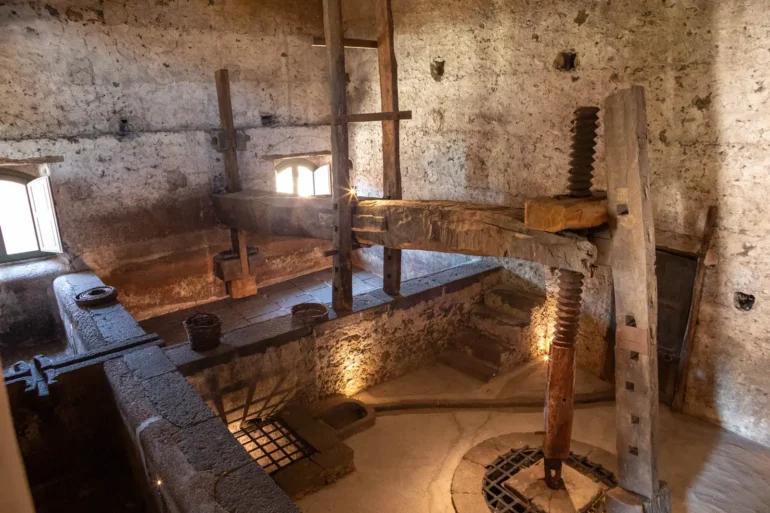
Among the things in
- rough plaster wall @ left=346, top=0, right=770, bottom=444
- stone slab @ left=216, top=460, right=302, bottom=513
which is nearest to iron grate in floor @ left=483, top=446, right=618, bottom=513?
rough plaster wall @ left=346, top=0, right=770, bottom=444

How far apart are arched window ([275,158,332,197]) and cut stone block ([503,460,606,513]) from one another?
5.40 meters

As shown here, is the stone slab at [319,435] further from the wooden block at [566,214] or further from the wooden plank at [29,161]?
the wooden plank at [29,161]

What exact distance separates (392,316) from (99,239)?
4025 millimetres

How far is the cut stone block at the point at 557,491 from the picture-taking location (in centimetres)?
404

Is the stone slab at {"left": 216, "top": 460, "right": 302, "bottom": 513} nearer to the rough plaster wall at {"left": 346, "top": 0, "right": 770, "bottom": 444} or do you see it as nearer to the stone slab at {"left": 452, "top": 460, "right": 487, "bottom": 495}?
the stone slab at {"left": 452, "top": 460, "right": 487, "bottom": 495}

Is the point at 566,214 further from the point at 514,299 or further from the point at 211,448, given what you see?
the point at 514,299

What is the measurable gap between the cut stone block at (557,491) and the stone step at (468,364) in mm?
1745

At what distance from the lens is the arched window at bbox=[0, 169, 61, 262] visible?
6.14 m

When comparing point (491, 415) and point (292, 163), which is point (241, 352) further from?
point (292, 163)

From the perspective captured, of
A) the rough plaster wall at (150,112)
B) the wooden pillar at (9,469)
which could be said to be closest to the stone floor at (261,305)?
the rough plaster wall at (150,112)

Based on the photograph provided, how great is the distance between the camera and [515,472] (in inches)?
182

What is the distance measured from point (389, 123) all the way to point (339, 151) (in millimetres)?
744

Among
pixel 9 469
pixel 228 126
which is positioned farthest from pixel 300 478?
pixel 228 126

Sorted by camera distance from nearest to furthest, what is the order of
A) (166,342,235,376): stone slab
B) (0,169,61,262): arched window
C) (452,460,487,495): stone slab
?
(452,460,487,495): stone slab, (166,342,235,376): stone slab, (0,169,61,262): arched window
